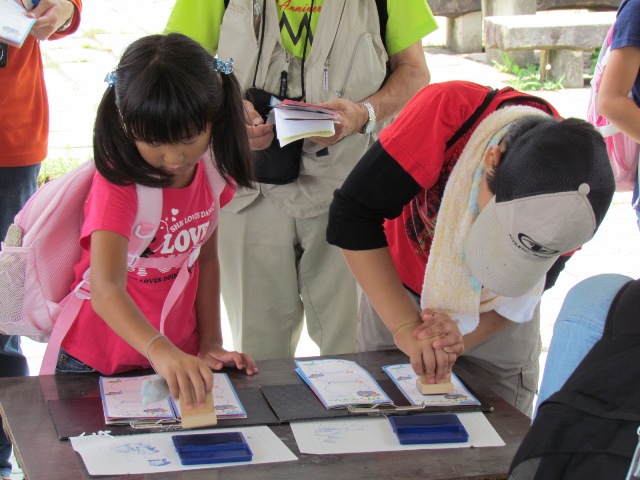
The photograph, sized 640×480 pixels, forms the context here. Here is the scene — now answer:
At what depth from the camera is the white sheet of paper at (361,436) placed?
5.18ft

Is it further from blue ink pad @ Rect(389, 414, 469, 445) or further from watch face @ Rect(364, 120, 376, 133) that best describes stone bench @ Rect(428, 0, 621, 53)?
blue ink pad @ Rect(389, 414, 469, 445)

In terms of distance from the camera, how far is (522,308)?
6.13ft

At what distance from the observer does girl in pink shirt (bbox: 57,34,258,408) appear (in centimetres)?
167

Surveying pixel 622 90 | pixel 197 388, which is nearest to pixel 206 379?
pixel 197 388

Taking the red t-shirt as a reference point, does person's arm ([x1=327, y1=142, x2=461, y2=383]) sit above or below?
below

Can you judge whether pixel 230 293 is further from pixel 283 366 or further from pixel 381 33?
pixel 381 33

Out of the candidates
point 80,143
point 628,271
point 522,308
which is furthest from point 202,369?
point 80,143

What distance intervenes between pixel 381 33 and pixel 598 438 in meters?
1.74

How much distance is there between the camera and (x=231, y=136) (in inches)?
73.5

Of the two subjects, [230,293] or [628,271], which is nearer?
[230,293]

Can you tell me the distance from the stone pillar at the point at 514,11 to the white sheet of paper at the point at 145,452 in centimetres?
688

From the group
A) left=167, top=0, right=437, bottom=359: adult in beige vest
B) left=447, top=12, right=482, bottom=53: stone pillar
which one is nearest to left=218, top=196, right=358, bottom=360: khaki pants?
left=167, top=0, right=437, bottom=359: adult in beige vest

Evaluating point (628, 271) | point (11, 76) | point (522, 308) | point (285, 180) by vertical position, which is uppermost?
point (11, 76)

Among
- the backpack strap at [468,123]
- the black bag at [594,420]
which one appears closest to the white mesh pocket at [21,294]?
the backpack strap at [468,123]
